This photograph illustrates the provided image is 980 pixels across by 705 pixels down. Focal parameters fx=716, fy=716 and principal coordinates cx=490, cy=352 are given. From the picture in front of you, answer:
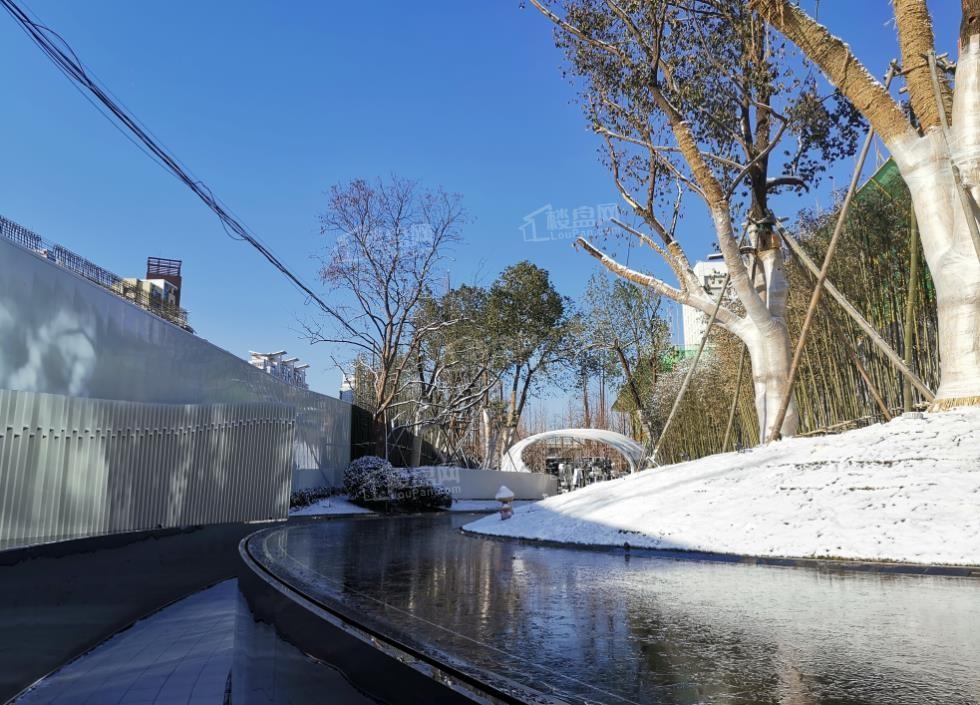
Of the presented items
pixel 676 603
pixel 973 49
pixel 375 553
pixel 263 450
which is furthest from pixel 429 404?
pixel 676 603

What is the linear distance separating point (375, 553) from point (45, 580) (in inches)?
209

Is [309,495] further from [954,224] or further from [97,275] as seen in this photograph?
[954,224]

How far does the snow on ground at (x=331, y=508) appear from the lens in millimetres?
17378

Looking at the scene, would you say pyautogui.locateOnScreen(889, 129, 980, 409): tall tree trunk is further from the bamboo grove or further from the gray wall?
the gray wall

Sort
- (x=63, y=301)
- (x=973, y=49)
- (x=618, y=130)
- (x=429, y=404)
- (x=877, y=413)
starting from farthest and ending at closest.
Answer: (x=429, y=404), (x=618, y=130), (x=877, y=413), (x=973, y=49), (x=63, y=301)

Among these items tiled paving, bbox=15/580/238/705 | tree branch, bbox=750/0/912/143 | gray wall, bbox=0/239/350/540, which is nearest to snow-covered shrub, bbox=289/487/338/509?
gray wall, bbox=0/239/350/540

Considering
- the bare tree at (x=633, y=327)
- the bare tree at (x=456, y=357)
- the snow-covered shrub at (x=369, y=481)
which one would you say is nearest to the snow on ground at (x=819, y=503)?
the snow-covered shrub at (x=369, y=481)

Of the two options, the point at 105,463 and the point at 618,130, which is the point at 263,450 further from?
the point at 618,130

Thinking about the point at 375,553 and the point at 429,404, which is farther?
the point at 429,404

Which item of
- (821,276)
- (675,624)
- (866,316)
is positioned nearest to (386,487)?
(866,316)

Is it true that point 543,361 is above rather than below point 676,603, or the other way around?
above

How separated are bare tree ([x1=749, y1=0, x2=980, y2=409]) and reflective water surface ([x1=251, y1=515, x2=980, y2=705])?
17.8 ft

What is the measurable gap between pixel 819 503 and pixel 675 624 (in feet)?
16.2

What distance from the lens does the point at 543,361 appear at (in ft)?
110
